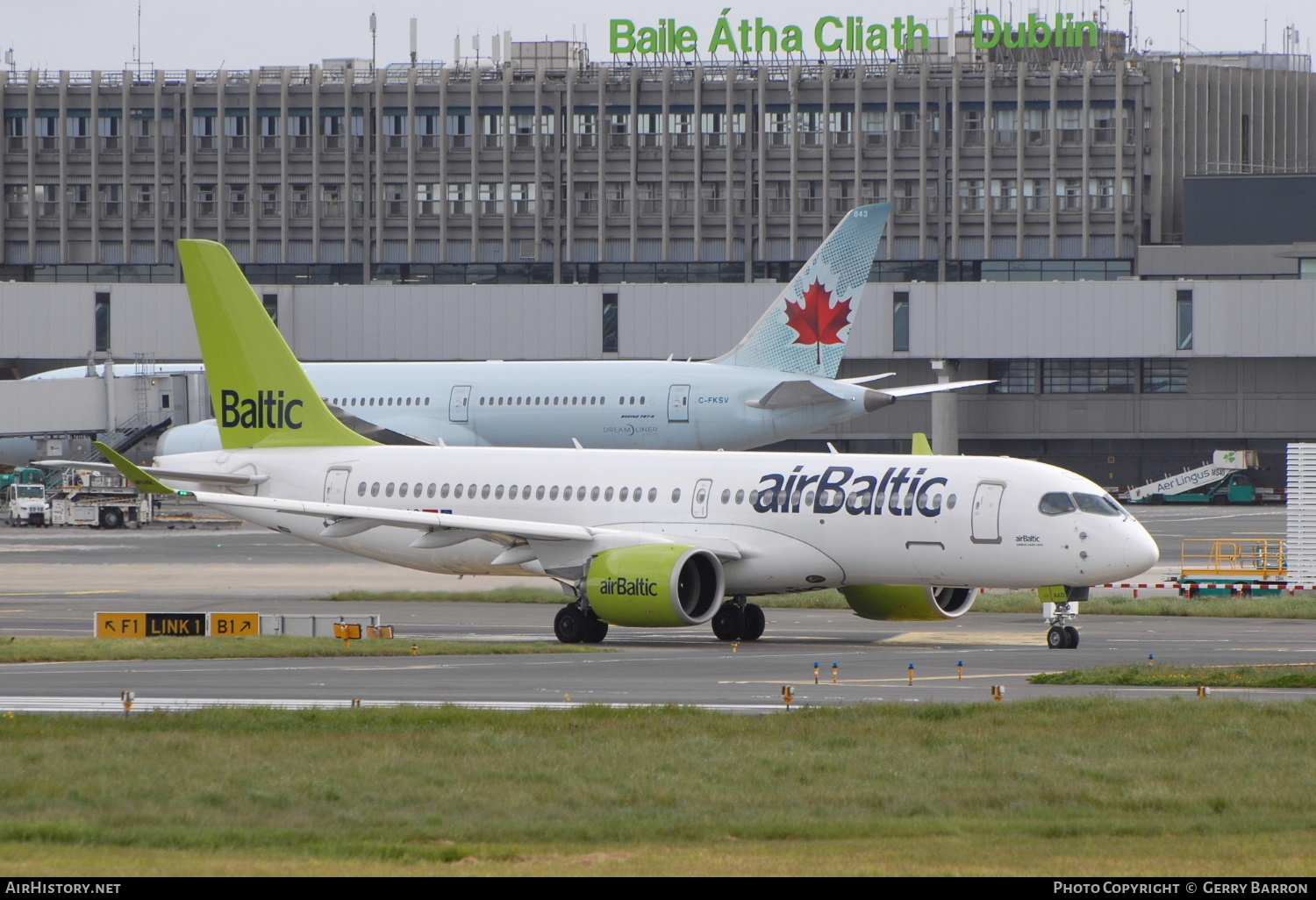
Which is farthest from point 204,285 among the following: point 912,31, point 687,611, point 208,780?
point 912,31

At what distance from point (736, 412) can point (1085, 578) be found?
1268 inches

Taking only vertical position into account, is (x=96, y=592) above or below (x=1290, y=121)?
below

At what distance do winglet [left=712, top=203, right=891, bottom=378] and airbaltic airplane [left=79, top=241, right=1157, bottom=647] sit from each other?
1034 inches

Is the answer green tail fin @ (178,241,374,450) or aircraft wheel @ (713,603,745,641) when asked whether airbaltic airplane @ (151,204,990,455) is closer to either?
green tail fin @ (178,241,374,450)

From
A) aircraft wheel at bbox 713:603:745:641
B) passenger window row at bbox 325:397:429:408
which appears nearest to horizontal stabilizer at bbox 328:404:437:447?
passenger window row at bbox 325:397:429:408

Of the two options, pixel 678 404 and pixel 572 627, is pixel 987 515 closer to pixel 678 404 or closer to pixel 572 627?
pixel 572 627

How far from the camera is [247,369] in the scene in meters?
40.0

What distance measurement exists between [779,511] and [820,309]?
99.0 feet

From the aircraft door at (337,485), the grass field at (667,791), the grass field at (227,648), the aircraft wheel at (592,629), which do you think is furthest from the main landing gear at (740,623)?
the grass field at (667,791)

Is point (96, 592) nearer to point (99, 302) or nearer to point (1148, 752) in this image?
point (1148, 752)

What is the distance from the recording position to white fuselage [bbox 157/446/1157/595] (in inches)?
1233

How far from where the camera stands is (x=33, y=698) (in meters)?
22.6

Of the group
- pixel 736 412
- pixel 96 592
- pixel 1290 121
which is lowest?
pixel 96 592

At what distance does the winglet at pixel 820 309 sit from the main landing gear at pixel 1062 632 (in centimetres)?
3138
